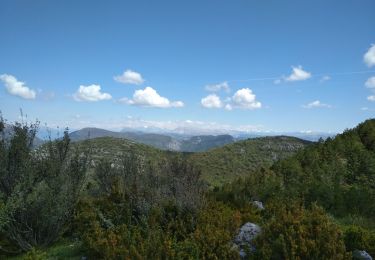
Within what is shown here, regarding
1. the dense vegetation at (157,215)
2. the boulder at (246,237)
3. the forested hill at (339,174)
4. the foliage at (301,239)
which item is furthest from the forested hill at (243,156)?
the foliage at (301,239)

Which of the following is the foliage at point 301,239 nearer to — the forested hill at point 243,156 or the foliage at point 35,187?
the foliage at point 35,187

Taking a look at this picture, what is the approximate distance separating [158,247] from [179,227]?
1.88 m

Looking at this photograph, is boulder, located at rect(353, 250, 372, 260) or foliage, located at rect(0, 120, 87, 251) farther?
foliage, located at rect(0, 120, 87, 251)

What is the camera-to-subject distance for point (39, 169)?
13.8 metres

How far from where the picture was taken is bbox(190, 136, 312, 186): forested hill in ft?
171

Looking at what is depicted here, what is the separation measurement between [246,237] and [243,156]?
54.6m

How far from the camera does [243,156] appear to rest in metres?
62.8

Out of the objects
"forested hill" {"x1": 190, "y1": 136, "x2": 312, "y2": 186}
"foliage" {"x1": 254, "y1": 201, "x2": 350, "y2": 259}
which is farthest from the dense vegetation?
"forested hill" {"x1": 190, "y1": 136, "x2": 312, "y2": 186}

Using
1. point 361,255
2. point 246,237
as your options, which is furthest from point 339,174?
point 361,255

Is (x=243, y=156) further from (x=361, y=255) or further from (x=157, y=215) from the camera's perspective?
(x=361, y=255)

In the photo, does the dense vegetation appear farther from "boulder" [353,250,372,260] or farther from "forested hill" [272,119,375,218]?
"boulder" [353,250,372,260]

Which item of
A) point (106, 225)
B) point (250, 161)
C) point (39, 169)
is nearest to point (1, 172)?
point (39, 169)

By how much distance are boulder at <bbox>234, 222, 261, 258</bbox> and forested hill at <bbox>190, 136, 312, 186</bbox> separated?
121 feet

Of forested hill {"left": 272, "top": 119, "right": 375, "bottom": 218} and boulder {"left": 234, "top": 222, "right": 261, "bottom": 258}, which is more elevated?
forested hill {"left": 272, "top": 119, "right": 375, "bottom": 218}
